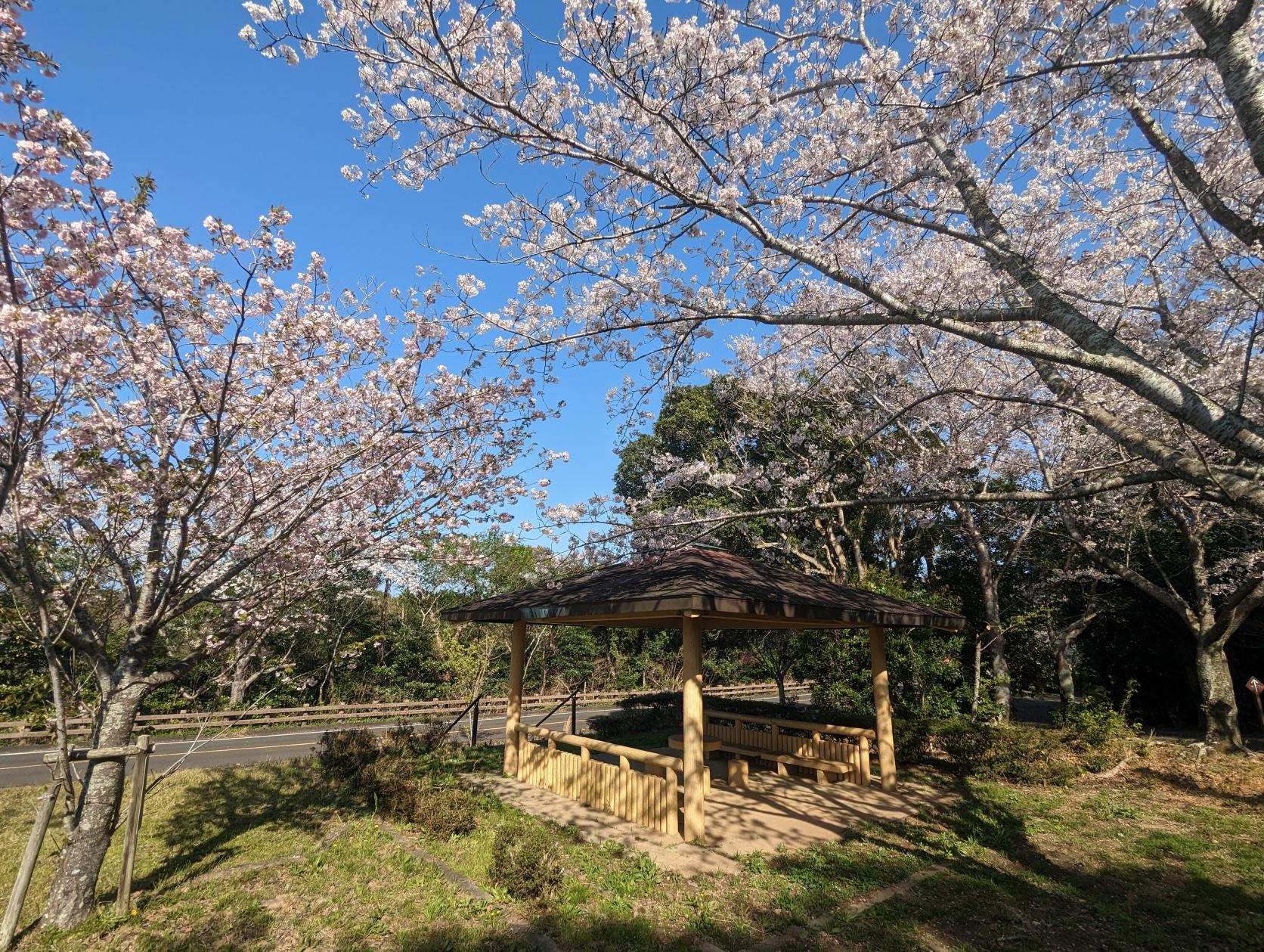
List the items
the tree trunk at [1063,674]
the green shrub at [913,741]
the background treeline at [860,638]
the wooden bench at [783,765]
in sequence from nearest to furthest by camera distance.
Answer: the wooden bench at [783,765], the green shrub at [913,741], the background treeline at [860,638], the tree trunk at [1063,674]

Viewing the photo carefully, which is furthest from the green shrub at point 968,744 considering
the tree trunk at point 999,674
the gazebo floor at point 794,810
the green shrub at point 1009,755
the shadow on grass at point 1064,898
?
the tree trunk at point 999,674

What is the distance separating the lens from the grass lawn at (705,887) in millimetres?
4047

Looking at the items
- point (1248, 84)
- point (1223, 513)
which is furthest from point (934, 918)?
point (1223, 513)

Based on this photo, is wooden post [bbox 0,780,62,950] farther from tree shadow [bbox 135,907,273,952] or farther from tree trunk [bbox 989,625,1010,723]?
tree trunk [bbox 989,625,1010,723]

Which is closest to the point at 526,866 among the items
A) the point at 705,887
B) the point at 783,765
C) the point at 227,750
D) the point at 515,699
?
the point at 705,887

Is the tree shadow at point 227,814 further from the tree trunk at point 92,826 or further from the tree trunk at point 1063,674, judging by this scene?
the tree trunk at point 1063,674

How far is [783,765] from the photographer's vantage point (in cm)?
905

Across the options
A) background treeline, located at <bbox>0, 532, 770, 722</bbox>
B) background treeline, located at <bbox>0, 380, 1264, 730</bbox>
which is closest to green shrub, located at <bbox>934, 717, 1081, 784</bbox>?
background treeline, located at <bbox>0, 380, 1264, 730</bbox>

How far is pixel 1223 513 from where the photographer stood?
11016 millimetres

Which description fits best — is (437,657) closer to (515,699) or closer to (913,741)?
(515,699)

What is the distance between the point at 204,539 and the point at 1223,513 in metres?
15.6

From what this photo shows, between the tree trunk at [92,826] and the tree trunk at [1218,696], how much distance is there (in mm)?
14768

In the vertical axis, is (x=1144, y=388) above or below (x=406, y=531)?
above

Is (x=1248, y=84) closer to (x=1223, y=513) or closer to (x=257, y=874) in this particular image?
(x=257, y=874)
